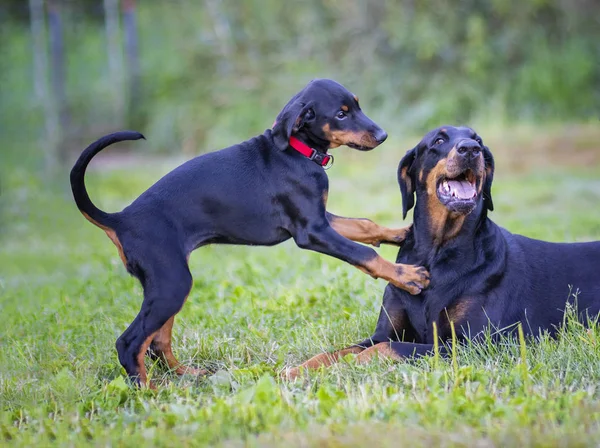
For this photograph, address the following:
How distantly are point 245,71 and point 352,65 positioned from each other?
8.97ft

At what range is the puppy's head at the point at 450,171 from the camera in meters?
4.55

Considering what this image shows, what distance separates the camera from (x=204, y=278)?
7.09m

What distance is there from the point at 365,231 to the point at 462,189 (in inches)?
26.0

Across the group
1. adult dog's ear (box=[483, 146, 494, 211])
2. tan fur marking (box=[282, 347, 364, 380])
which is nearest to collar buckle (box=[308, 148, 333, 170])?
adult dog's ear (box=[483, 146, 494, 211])

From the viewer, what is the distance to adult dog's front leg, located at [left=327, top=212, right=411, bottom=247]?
498 cm

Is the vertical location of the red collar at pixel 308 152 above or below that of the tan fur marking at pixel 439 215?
above

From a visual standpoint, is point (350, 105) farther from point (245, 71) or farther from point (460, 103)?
point (245, 71)

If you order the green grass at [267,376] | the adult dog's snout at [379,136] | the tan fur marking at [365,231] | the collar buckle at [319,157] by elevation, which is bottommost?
the green grass at [267,376]

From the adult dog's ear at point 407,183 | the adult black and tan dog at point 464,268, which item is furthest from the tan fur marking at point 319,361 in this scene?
the adult dog's ear at point 407,183

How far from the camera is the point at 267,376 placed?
150 inches

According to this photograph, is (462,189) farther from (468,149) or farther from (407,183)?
(407,183)

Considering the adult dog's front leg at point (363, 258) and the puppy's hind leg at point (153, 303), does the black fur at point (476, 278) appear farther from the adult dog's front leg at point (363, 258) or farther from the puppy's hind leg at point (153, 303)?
the puppy's hind leg at point (153, 303)

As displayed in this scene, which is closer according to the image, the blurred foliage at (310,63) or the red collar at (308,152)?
the red collar at (308,152)

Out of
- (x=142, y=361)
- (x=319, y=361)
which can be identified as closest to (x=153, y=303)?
(x=142, y=361)
